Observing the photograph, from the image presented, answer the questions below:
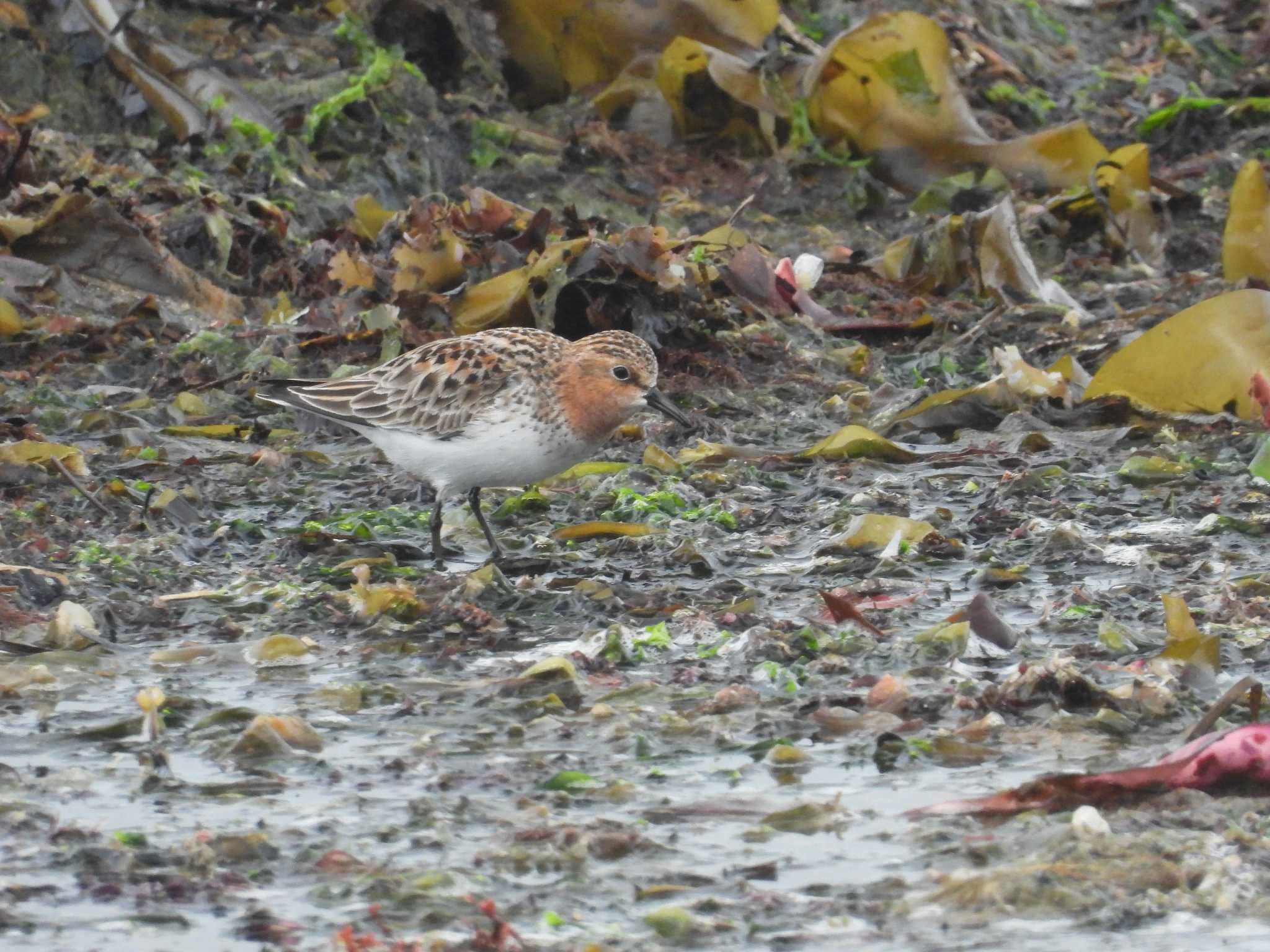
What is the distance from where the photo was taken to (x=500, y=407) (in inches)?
250

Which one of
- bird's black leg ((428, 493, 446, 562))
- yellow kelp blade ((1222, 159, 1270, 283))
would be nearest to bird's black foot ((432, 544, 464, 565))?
bird's black leg ((428, 493, 446, 562))

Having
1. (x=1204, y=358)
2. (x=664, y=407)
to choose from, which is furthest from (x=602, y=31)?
(x=664, y=407)

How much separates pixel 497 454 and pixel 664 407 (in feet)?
2.34

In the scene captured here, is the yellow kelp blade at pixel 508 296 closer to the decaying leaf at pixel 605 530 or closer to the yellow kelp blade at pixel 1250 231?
the decaying leaf at pixel 605 530

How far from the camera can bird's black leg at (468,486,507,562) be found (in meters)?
6.34

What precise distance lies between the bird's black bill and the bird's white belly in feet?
0.93

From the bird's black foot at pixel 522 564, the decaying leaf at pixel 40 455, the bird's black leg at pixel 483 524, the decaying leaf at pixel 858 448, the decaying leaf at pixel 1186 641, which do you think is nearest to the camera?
the decaying leaf at pixel 1186 641

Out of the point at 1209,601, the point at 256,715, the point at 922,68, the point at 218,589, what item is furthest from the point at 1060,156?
the point at 256,715

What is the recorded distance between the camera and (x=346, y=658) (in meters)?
5.33

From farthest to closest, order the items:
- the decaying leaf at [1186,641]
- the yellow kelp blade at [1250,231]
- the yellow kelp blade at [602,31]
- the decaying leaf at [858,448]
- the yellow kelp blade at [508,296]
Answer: the yellow kelp blade at [602,31]
the yellow kelp blade at [1250,231]
the yellow kelp blade at [508,296]
the decaying leaf at [858,448]
the decaying leaf at [1186,641]

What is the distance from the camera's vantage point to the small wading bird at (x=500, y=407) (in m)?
6.30

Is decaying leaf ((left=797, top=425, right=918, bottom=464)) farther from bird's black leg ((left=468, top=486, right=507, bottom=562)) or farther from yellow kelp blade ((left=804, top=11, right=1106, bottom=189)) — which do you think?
yellow kelp blade ((left=804, top=11, right=1106, bottom=189))

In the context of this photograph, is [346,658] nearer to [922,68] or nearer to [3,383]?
[3,383]

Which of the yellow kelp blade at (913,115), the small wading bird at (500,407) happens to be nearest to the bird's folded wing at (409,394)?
the small wading bird at (500,407)
